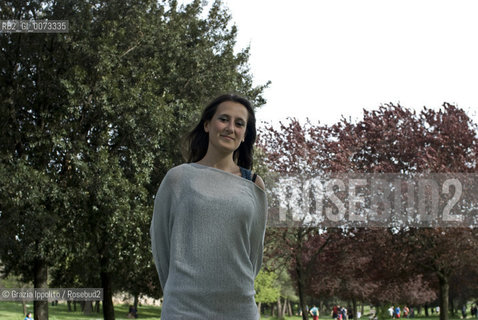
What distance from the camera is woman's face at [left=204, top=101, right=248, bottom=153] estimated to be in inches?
113

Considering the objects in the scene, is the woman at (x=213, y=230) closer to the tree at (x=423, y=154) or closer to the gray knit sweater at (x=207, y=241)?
the gray knit sweater at (x=207, y=241)

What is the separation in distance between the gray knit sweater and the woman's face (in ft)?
0.47

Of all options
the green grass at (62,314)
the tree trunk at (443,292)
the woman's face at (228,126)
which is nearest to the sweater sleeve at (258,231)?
the woman's face at (228,126)

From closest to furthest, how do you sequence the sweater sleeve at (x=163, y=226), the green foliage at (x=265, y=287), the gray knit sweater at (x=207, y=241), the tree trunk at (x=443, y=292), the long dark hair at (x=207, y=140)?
the gray knit sweater at (x=207, y=241), the sweater sleeve at (x=163, y=226), the long dark hair at (x=207, y=140), the tree trunk at (x=443, y=292), the green foliage at (x=265, y=287)

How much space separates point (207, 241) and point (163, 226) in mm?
255

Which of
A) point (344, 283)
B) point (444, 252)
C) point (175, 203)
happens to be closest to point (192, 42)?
point (444, 252)

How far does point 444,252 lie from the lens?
2492 cm

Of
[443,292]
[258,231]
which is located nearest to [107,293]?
[443,292]

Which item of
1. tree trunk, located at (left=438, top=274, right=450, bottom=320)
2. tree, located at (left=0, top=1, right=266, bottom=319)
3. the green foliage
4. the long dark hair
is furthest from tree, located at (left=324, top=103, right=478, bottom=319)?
the long dark hair

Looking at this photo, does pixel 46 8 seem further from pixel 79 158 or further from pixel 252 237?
pixel 252 237

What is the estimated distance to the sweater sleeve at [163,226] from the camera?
279cm

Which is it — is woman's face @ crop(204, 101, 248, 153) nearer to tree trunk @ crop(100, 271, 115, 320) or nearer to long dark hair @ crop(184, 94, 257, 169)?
long dark hair @ crop(184, 94, 257, 169)

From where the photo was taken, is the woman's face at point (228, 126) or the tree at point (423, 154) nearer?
the woman's face at point (228, 126)

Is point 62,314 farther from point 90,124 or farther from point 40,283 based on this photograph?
point 90,124
